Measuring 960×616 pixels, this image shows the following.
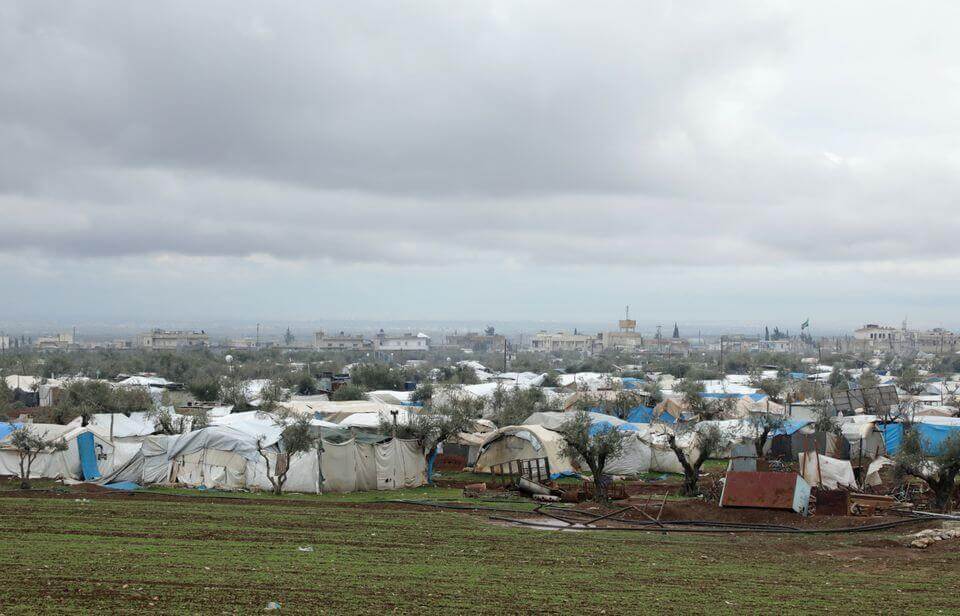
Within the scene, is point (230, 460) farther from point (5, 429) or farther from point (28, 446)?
point (5, 429)

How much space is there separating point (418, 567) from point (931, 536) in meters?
11.4

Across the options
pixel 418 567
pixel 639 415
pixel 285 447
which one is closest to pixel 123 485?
pixel 285 447

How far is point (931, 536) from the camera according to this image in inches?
811

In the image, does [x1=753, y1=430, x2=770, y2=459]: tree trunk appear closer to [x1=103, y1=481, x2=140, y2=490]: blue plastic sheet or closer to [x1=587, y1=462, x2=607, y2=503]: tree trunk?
[x1=587, y1=462, x2=607, y2=503]: tree trunk

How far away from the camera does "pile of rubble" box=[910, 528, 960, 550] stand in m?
20.1

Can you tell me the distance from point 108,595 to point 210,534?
6.46 metres

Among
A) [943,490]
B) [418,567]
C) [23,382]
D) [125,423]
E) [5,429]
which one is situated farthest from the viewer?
[23,382]

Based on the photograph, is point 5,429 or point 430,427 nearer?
point 430,427

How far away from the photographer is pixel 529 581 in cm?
1528

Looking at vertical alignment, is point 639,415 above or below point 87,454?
below

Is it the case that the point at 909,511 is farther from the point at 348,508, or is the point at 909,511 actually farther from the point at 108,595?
the point at 108,595

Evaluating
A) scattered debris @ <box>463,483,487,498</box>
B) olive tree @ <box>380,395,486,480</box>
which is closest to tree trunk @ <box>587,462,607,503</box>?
scattered debris @ <box>463,483,487,498</box>

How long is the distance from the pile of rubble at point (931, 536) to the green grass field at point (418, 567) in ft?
1.06

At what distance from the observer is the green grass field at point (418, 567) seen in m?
13.3
